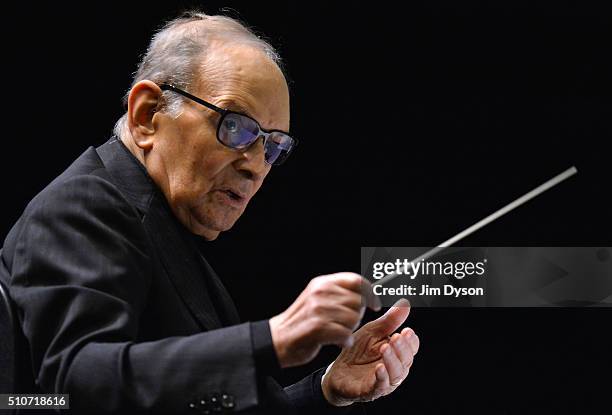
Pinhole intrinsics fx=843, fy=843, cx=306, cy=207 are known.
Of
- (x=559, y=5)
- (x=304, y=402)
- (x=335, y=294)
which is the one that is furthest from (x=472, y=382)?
(x=335, y=294)

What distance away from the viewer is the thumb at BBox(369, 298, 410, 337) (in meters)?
1.79

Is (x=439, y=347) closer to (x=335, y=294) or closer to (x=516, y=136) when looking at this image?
(x=516, y=136)

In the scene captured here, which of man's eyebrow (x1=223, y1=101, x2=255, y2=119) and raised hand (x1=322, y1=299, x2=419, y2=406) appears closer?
man's eyebrow (x1=223, y1=101, x2=255, y2=119)

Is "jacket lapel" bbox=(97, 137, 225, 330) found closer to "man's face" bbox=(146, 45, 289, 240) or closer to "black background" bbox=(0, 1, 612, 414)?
"man's face" bbox=(146, 45, 289, 240)

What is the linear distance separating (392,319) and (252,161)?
18.6 inches

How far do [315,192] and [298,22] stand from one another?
57 centimetres

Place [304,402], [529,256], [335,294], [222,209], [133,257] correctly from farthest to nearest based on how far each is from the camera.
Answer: [529,256], [304,402], [222,209], [133,257], [335,294]

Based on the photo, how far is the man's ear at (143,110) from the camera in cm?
165

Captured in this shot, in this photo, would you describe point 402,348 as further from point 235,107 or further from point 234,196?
point 235,107

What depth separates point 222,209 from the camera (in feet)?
5.51

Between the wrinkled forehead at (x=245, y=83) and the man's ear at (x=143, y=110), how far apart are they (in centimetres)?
10

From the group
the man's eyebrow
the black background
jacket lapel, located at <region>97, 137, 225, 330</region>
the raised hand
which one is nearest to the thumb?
the raised hand

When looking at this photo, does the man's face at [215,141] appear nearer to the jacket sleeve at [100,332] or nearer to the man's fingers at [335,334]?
the jacket sleeve at [100,332]

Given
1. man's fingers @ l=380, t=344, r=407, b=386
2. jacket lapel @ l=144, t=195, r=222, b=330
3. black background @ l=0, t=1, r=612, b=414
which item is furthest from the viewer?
black background @ l=0, t=1, r=612, b=414
